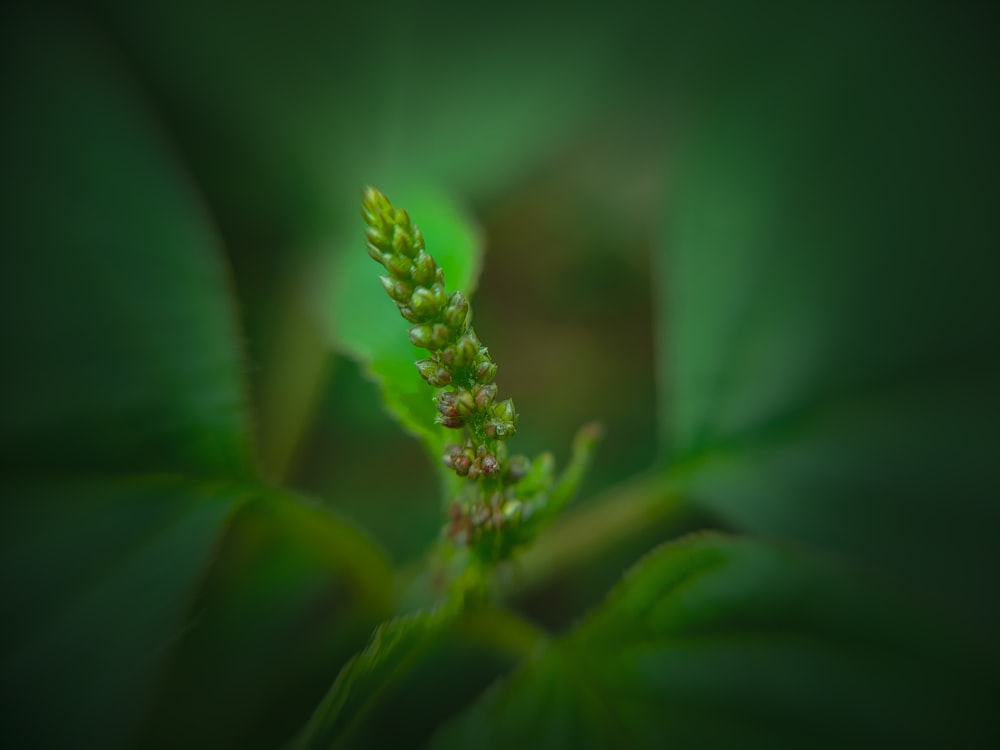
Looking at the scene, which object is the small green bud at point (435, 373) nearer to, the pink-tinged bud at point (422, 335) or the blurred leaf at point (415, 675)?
the pink-tinged bud at point (422, 335)

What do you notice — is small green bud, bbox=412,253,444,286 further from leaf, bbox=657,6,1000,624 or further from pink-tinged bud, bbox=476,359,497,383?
leaf, bbox=657,6,1000,624

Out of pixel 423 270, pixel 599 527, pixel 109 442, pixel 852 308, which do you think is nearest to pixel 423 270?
pixel 423 270

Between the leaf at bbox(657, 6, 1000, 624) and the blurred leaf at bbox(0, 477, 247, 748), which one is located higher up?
the blurred leaf at bbox(0, 477, 247, 748)

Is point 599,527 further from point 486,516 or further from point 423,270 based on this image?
point 423,270

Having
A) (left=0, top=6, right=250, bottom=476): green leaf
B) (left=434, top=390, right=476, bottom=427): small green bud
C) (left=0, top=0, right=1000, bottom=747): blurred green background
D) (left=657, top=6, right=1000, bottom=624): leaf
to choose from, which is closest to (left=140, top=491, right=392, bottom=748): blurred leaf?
(left=0, top=0, right=1000, bottom=747): blurred green background

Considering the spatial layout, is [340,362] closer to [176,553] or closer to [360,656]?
[176,553]

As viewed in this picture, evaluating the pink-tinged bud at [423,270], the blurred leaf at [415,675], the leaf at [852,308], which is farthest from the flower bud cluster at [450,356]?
the leaf at [852,308]

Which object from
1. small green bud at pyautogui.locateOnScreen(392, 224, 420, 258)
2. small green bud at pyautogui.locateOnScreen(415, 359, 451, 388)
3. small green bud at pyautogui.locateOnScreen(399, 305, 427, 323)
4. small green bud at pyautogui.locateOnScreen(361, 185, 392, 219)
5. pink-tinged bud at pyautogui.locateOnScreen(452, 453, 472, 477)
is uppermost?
small green bud at pyautogui.locateOnScreen(361, 185, 392, 219)
